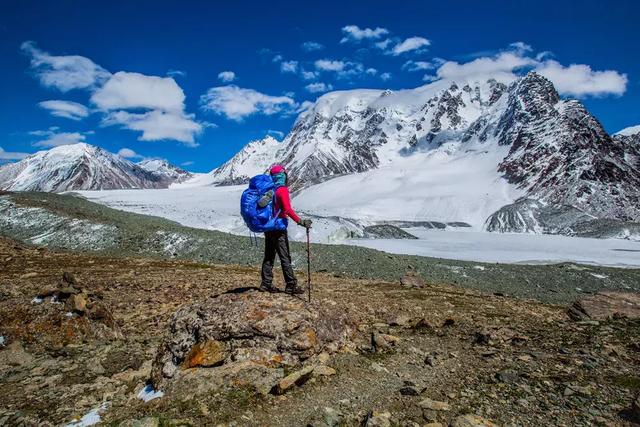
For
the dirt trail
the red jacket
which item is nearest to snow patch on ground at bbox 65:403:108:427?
the dirt trail

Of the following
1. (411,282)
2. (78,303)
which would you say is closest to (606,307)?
(411,282)

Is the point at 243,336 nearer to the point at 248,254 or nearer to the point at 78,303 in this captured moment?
the point at 78,303

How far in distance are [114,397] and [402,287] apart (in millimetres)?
17867

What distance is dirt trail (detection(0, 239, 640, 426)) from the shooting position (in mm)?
6504

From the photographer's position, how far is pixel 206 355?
7.96m

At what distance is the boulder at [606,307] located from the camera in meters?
12.8

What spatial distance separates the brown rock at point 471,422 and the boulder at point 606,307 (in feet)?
27.8

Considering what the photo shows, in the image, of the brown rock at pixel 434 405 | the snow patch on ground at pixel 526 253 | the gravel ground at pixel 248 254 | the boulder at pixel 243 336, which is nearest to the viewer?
the brown rock at pixel 434 405

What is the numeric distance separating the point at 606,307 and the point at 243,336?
1141 centimetres

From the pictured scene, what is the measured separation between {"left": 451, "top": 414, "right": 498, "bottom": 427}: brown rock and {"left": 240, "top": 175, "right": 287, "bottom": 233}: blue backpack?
585 centimetres

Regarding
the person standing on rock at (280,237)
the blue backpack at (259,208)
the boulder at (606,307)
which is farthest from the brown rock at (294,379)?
the boulder at (606,307)

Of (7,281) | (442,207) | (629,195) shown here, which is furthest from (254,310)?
(629,195)

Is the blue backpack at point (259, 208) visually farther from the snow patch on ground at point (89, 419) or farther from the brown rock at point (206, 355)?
the snow patch on ground at point (89, 419)

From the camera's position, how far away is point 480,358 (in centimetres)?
869
